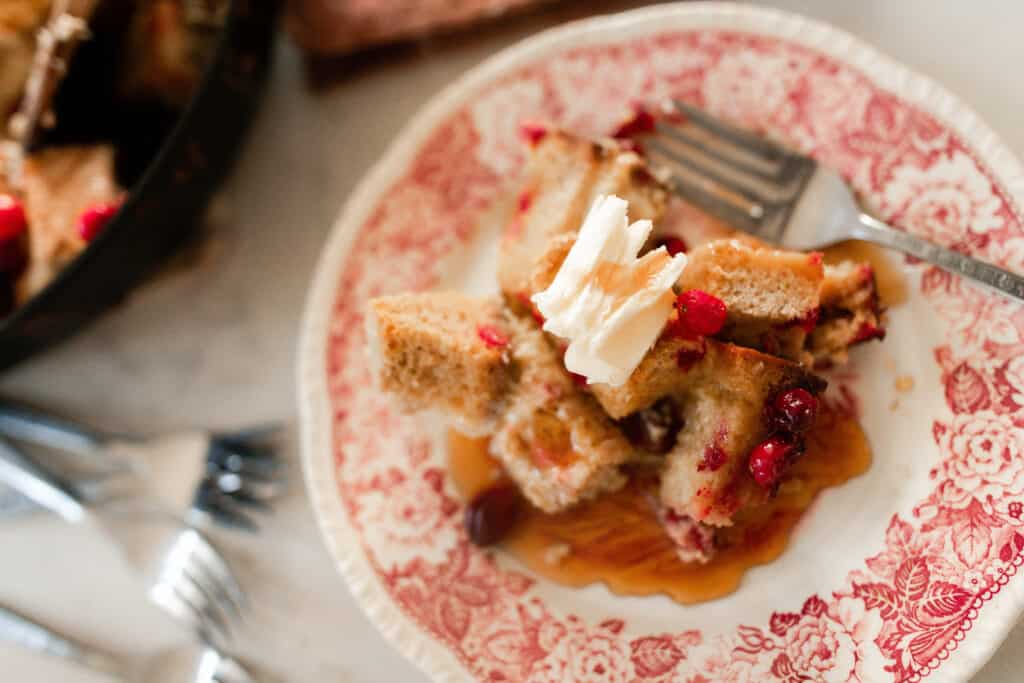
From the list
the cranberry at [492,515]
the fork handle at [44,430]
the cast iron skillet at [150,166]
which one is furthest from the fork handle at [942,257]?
the fork handle at [44,430]

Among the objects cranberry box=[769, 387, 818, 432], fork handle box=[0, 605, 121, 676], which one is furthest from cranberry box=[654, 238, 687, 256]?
fork handle box=[0, 605, 121, 676]

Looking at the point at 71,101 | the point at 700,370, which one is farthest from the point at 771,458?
the point at 71,101

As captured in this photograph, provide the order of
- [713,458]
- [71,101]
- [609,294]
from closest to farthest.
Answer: [609,294]
[713,458]
[71,101]

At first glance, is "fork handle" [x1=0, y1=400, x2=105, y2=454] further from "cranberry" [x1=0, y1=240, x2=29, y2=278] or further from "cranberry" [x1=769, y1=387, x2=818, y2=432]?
"cranberry" [x1=769, y1=387, x2=818, y2=432]

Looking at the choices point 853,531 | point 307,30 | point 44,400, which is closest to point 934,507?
point 853,531

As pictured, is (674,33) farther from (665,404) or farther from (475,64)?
(665,404)

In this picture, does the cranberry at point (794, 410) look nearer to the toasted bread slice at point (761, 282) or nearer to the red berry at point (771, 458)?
the red berry at point (771, 458)

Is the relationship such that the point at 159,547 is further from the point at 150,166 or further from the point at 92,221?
the point at 150,166
